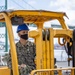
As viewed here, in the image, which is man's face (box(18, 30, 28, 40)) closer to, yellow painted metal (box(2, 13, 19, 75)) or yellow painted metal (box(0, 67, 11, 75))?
yellow painted metal (box(2, 13, 19, 75))

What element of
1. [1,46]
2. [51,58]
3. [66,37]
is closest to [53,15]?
[66,37]

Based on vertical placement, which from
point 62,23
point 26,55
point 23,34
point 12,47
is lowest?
point 26,55

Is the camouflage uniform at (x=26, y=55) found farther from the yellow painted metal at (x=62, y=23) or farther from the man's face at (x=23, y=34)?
the yellow painted metal at (x=62, y=23)

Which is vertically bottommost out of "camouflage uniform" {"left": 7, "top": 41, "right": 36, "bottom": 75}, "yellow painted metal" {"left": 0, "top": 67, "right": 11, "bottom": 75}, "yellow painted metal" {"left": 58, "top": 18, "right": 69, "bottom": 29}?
"yellow painted metal" {"left": 0, "top": 67, "right": 11, "bottom": 75}

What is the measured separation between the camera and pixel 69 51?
5.09 meters

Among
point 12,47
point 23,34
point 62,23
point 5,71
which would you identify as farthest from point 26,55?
point 62,23

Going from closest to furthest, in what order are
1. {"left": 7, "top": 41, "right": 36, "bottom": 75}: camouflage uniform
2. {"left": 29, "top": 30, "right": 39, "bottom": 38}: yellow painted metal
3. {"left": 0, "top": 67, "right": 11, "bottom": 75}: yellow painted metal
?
{"left": 29, "top": 30, "right": 39, "bottom": 38}: yellow painted metal → {"left": 0, "top": 67, "right": 11, "bottom": 75}: yellow painted metal → {"left": 7, "top": 41, "right": 36, "bottom": 75}: camouflage uniform

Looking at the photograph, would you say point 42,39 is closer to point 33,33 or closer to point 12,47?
point 33,33

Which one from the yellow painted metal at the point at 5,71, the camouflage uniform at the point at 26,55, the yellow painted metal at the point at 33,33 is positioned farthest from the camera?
the camouflage uniform at the point at 26,55

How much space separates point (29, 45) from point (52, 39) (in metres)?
1.00

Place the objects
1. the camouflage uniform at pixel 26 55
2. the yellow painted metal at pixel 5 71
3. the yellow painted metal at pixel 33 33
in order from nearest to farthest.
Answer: the yellow painted metal at pixel 33 33 → the yellow painted metal at pixel 5 71 → the camouflage uniform at pixel 26 55

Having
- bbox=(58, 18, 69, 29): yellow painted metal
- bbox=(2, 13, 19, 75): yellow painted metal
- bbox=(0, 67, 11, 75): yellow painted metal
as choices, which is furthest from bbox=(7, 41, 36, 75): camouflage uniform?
bbox=(58, 18, 69, 29): yellow painted metal

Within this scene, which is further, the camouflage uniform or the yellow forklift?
the camouflage uniform

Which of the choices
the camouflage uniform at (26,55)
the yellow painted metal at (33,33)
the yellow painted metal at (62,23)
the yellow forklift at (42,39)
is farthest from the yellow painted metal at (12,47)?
the yellow painted metal at (62,23)
